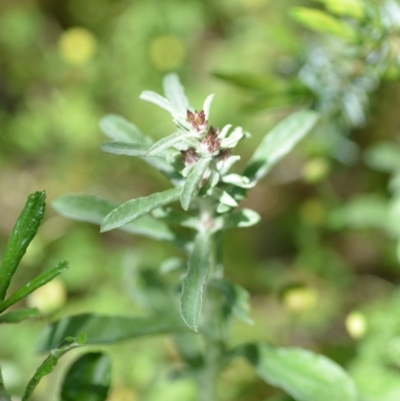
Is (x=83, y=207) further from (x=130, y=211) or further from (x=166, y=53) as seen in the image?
(x=166, y=53)

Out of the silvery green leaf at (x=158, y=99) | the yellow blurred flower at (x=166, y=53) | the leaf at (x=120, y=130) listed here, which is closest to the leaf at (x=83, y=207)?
the leaf at (x=120, y=130)

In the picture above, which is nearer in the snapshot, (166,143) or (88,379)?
(166,143)

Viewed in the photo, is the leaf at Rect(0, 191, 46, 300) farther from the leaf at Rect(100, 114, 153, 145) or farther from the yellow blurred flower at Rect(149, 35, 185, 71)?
the yellow blurred flower at Rect(149, 35, 185, 71)

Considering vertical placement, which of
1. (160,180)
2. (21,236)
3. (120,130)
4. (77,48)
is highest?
(77,48)

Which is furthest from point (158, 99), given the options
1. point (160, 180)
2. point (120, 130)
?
point (160, 180)

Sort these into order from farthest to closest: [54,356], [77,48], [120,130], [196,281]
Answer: [77,48] < [120,130] < [196,281] < [54,356]

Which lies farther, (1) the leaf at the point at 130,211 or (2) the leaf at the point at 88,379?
(2) the leaf at the point at 88,379

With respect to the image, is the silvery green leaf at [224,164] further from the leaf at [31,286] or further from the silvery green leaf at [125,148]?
the leaf at [31,286]
